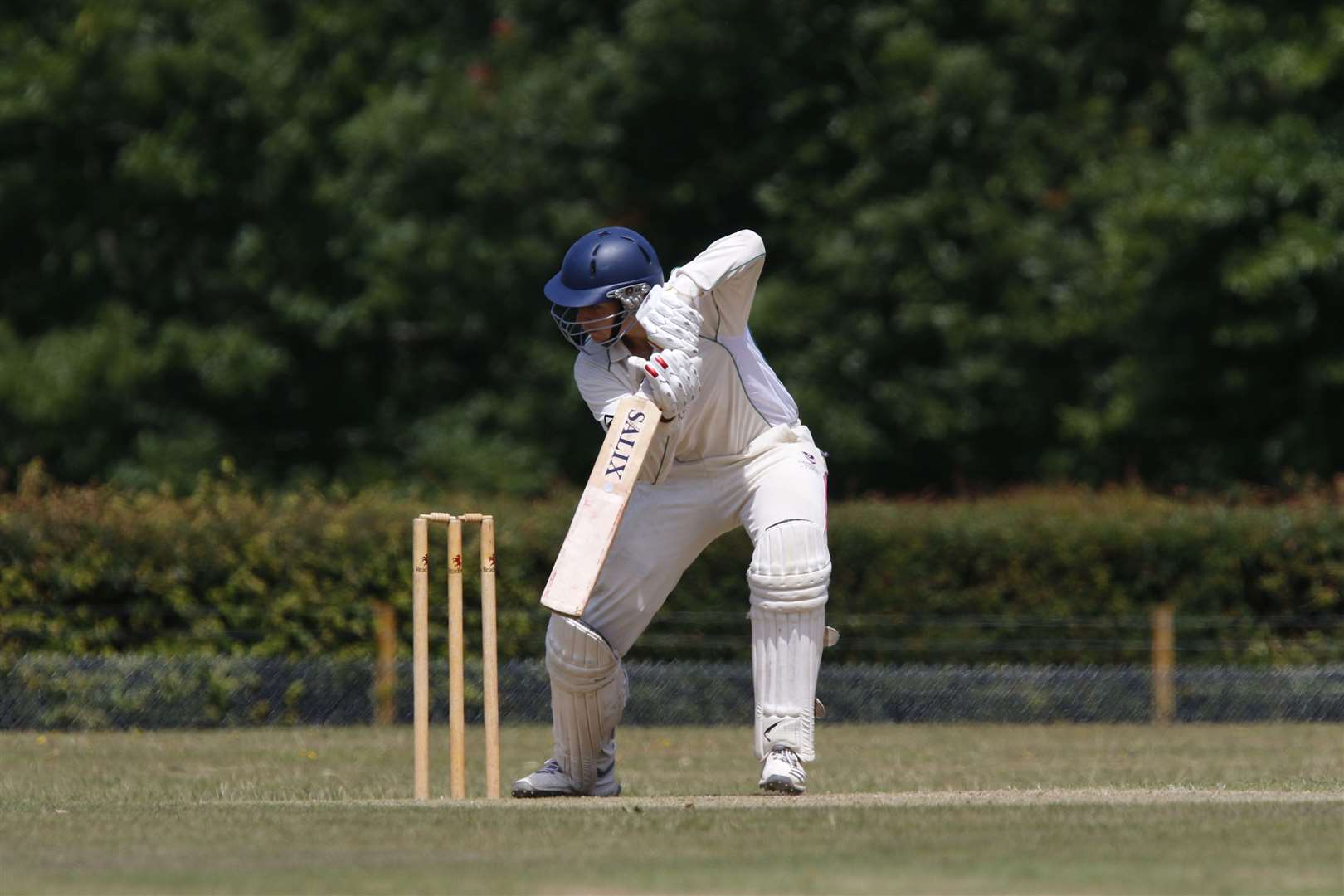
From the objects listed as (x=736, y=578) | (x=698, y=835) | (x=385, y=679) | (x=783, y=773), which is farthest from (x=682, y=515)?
(x=736, y=578)

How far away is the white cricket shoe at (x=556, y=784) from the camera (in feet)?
23.9

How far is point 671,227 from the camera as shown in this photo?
2203cm

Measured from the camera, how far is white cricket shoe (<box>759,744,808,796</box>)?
6.84 meters

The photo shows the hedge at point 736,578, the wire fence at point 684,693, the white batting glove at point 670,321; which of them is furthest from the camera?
the hedge at point 736,578

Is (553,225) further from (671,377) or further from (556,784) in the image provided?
(671,377)

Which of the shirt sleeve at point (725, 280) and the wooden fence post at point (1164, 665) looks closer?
the shirt sleeve at point (725, 280)

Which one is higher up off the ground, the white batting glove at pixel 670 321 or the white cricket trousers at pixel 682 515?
the white batting glove at pixel 670 321

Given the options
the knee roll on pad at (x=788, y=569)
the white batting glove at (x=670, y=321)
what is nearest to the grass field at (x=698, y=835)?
the knee roll on pad at (x=788, y=569)

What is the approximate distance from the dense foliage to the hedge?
16.1 ft

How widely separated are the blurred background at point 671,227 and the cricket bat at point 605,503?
8601 millimetres

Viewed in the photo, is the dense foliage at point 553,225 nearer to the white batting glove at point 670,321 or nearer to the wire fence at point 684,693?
the wire fence at point 684,693

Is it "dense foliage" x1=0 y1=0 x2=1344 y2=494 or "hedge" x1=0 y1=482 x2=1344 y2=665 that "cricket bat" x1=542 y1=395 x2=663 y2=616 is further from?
"dense foliage" x1=0 y1=0 x2=1344 y2=494

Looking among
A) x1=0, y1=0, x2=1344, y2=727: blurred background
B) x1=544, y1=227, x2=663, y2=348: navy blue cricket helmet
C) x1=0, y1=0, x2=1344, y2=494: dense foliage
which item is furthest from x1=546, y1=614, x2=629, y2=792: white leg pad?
x1=0, y1=0, x2=1344, y2=494: dense foliage

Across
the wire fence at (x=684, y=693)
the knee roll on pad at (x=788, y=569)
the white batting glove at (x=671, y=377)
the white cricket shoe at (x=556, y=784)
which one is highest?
the white batting glove at (x=671, y=377)
